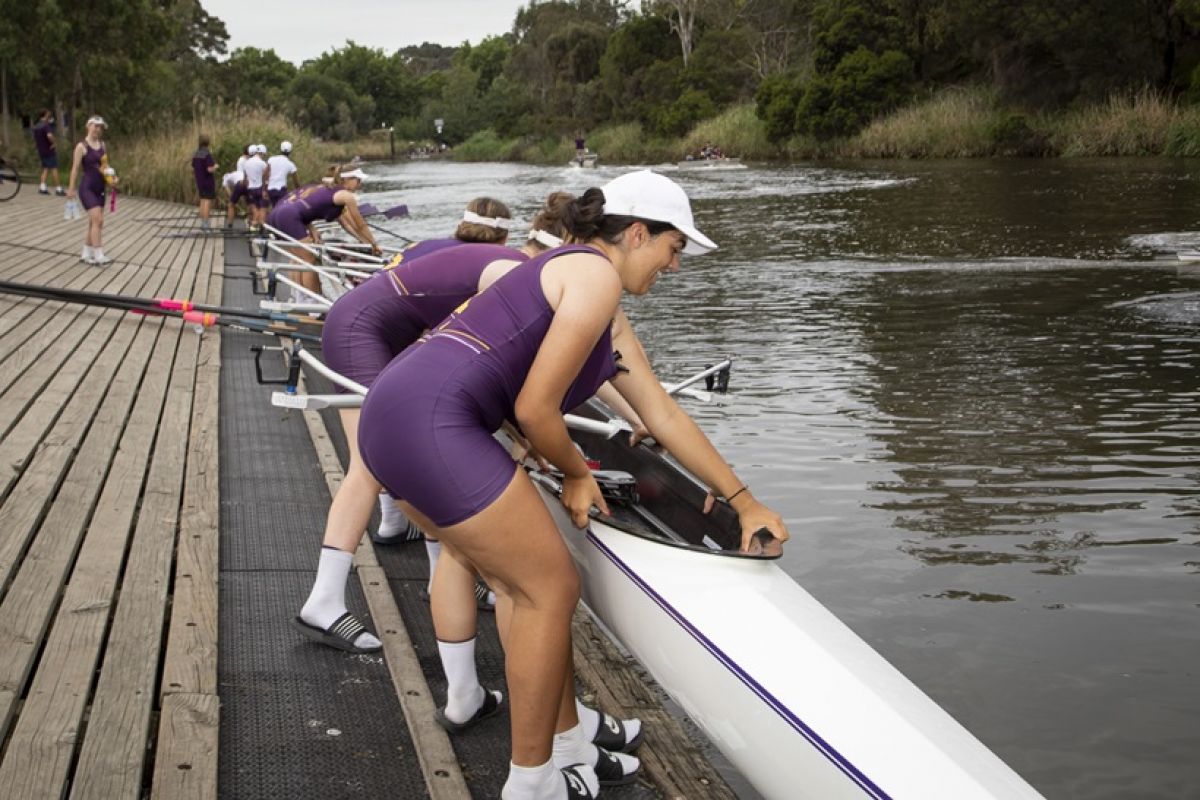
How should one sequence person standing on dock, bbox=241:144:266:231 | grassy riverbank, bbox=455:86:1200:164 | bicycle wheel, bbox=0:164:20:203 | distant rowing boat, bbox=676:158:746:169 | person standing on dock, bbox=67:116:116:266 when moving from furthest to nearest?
distant rowing boat, bbox=676:158:746:169 → grassy riverbank, bbox=455:86:1200:164 → bicycle wheel, bbox=0:164:20:203 → person standing on dock, bbox=241:144:266:231 → person standing on dock, bbox=67:116:116:266

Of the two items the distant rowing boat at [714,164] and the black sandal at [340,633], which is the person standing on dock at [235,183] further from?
the distant rowing boat at [714,164]

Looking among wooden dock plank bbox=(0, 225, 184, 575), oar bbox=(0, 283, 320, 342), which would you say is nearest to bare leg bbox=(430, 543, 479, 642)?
wooden dock plank bbox=(0, 225, 184, 575)

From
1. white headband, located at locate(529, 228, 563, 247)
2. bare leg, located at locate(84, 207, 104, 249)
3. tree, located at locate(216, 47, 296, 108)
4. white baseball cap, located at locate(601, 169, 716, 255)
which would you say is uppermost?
tree, located at locate(216, 47, 296, 108)

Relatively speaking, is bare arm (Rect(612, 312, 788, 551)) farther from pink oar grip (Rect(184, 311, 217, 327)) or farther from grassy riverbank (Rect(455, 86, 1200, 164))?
grassy riverbank (Rect(455, 86, 1200, 164))

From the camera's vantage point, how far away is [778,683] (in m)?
3.29

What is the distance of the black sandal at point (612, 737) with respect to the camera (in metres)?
3.87

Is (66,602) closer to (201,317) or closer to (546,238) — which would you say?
(546,238)

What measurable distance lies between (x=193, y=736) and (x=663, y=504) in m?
1.81

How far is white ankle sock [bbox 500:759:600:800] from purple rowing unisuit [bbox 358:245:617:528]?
666 mm

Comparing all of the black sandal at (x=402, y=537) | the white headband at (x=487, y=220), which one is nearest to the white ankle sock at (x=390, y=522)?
the black sandal at (x=402, y=537)

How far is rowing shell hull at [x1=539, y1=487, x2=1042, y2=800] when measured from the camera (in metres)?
3.01

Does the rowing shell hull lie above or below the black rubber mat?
above

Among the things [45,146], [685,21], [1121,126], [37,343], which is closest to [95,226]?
[37,343]

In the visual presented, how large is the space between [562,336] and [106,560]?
3.00 metres
